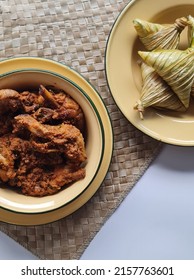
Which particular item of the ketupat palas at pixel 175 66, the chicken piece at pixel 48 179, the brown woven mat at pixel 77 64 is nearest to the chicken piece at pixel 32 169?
the chicken piece at pixel 48 179

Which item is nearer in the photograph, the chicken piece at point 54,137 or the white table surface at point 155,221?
the chicken piece at point 54,137

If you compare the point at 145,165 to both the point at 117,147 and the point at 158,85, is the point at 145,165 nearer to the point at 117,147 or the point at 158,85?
the point at 117,147

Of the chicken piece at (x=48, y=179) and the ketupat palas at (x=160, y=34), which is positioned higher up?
the ketupat palas at (x=160, y=34)

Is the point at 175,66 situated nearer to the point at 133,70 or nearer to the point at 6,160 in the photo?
the point at 133,70

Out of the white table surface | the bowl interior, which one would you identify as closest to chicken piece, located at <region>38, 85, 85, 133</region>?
the bowl interior

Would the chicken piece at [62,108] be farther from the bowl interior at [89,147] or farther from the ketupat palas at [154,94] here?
the ketupat palas at [154,94]
